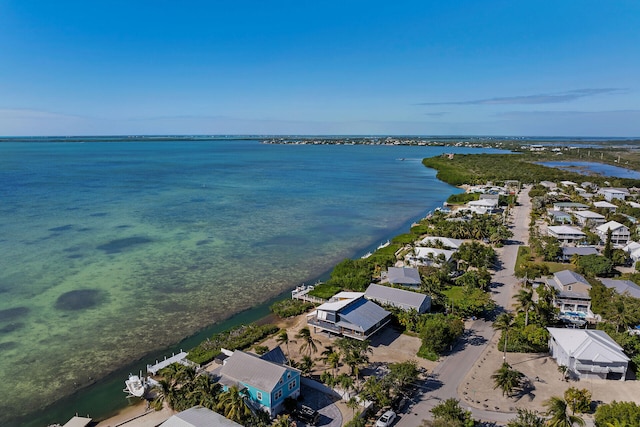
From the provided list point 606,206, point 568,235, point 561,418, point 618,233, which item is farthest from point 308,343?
point 606,206

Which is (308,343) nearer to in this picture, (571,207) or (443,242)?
(443,242)

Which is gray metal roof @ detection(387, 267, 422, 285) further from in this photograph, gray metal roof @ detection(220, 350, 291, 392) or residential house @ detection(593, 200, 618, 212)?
residential house @ detection(593, 200, 618, 212)

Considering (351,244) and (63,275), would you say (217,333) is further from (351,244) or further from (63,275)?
(351,244)

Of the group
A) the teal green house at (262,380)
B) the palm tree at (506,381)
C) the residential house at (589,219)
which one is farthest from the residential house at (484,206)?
the teal green house at (262,380)

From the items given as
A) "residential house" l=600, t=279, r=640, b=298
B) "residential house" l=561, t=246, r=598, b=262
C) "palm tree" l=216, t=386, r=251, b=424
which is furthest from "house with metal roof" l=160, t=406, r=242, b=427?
"residential house" l=561, t=246, r=598, b=262

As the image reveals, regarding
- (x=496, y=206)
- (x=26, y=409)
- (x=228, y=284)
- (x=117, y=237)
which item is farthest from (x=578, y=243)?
(x=117, y=237)
